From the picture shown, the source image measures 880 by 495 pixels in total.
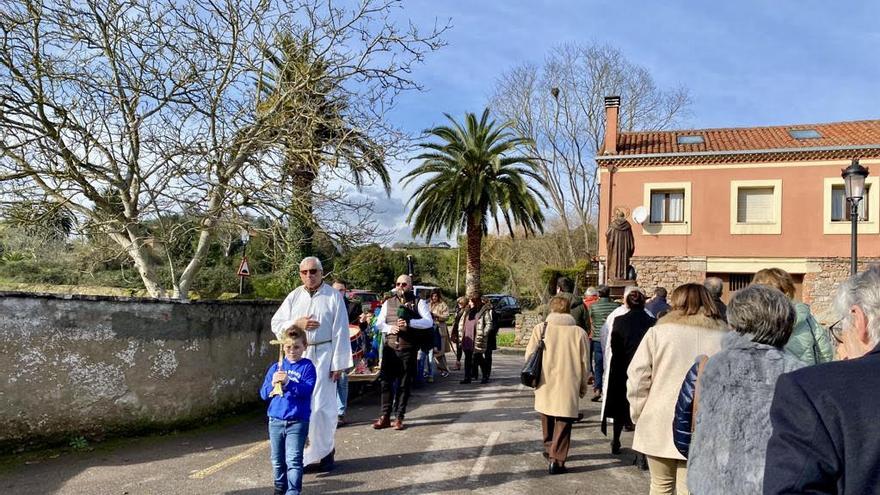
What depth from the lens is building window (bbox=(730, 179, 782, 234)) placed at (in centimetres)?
2322

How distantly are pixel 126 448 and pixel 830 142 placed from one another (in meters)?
25.3

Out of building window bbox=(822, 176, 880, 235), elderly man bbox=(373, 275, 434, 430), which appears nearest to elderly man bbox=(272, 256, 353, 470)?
elderly man bbox=(373, 275, 434, 430)

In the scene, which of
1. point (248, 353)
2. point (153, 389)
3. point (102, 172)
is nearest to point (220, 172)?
point (102, 172)

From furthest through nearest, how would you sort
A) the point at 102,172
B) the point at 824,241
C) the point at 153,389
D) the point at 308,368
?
the point at 824,241
the point at 102,172
the point at 153,389
the point at 308,368

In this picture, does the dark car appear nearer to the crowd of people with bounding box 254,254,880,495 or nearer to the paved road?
the crowd of people with bounding box 254,254,880,495

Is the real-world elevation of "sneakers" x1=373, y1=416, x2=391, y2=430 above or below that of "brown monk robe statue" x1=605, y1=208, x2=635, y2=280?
below

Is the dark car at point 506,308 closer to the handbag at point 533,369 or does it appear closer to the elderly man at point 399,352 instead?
the elderly man at point 399,352

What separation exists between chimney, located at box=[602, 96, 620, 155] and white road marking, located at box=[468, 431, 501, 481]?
19265 millimetres

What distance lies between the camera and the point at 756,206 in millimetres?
23766

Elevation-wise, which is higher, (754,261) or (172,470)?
(754,261)

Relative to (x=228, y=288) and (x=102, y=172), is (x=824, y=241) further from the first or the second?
(x=102, y=172)

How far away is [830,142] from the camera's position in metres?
23.5

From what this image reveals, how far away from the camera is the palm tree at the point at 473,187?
23.9 m

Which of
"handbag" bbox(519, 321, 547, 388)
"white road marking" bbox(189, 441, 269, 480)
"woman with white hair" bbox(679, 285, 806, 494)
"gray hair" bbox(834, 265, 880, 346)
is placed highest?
"gray hair" bbox(834, 265, 880, 346)
